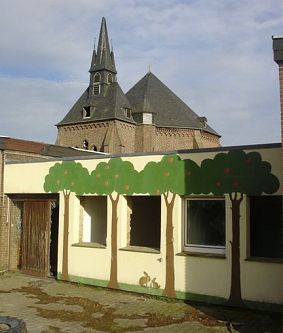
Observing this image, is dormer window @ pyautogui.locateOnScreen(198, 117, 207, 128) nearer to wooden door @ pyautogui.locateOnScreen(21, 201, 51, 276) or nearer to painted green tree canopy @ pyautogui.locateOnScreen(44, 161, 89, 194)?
wooden door @ pyautogui.locateOnScreen(21, 201, 51, 276)

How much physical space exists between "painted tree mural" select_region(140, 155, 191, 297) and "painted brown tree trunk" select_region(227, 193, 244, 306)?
4.54ft

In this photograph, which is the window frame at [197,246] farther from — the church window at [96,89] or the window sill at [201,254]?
the church window at [96,89]

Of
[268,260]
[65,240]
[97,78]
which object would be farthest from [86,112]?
[268,260]

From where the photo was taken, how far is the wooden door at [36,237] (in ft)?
42.2

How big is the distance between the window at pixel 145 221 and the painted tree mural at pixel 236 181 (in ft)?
12.5

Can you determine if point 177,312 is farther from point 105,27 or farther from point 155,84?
point 105,27

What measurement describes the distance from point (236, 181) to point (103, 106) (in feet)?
136

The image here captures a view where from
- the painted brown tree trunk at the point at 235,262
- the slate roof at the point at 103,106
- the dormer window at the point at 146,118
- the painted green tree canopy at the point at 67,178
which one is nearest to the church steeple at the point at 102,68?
the slate roof at the point at 103,106

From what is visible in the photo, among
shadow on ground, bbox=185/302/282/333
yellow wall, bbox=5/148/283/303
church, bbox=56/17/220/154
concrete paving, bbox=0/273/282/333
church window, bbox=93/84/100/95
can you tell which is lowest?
concrete paving, bbox=0/273/282/333

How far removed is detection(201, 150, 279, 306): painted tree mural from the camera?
9.09m

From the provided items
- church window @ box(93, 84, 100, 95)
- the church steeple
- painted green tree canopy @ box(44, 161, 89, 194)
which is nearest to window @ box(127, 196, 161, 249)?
painted green tree canopy @ box(44, 161, 89, 194)

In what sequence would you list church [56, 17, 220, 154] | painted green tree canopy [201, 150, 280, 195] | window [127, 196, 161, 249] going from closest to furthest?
painted green tree canopy [201, 150, 280, 195], window [127, 196, 161, 249], church [56, 17, 220, 154]

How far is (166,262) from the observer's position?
10.2 m

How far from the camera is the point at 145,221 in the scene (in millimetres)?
13922
